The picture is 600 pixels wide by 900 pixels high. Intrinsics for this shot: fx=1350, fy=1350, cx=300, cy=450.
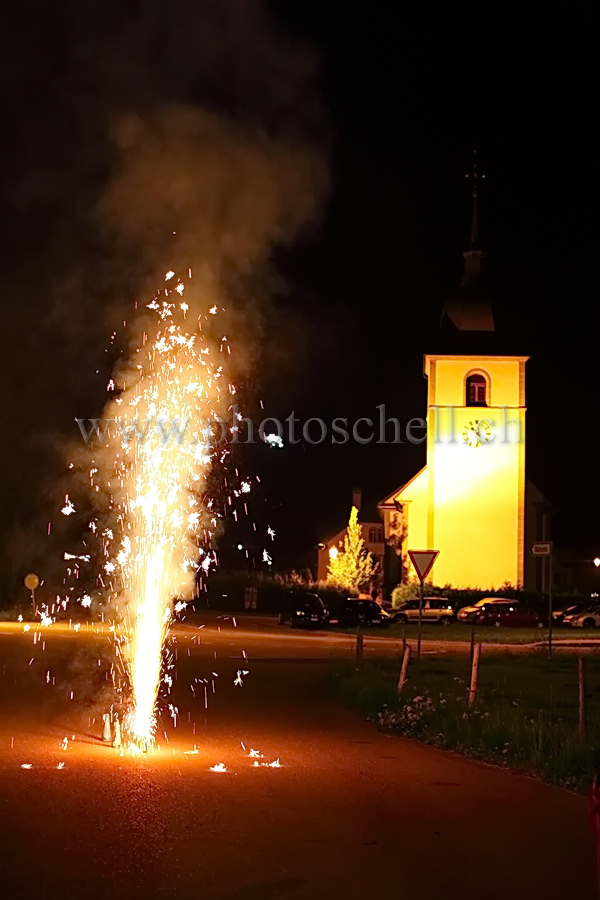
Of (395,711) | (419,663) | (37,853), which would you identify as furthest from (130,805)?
(419,663)

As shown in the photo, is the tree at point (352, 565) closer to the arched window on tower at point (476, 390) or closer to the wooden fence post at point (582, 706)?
the arched window on tower at point (476, 390)

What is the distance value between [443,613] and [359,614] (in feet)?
32.0

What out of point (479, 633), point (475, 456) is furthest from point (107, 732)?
point (475, 456)

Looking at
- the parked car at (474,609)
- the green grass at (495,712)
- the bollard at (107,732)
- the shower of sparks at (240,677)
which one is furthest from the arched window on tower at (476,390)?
the bollard at (107,732)

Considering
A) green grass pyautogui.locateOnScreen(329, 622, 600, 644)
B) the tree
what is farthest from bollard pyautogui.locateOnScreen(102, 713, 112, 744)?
the tree

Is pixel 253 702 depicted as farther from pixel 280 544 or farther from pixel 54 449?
pixel 280 544

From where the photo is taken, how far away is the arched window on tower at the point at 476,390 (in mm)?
75562

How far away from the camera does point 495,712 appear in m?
18.7

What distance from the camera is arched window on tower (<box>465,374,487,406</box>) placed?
75562mm

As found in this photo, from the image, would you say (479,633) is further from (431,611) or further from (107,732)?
(107,732)

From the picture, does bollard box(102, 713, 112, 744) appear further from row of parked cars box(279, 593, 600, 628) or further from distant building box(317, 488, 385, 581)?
distant building box(317, 488, 385, 581)

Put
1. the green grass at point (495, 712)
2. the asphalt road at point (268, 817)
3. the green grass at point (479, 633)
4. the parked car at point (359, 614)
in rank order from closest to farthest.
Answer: the asphalt road at point (268, 817), the green grass at point (495, 712), the green grass at point (479, 633), the parked car at point (359, 614)

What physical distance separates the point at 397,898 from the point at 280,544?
97.6m

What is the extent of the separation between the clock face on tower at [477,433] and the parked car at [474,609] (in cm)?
1057
